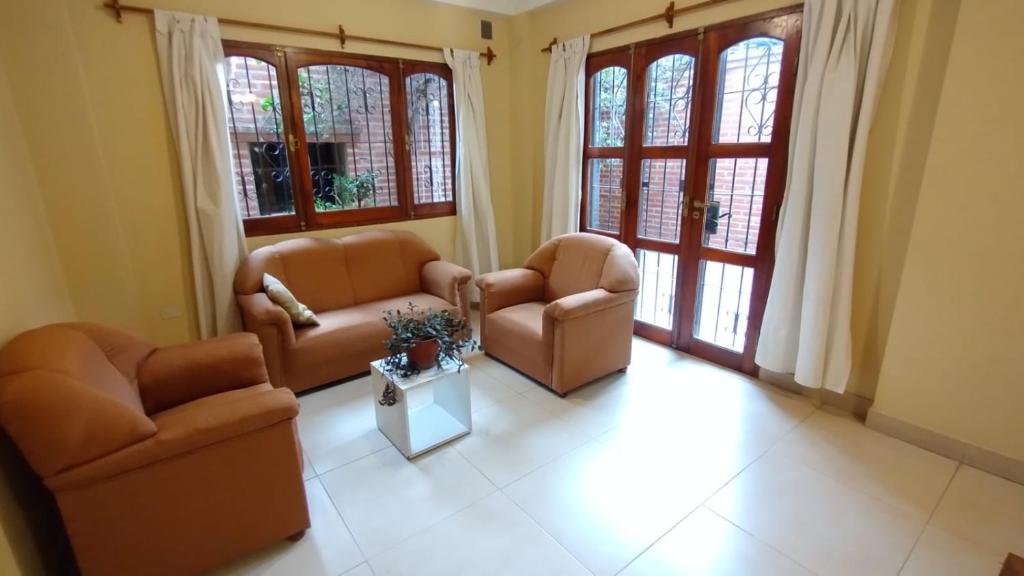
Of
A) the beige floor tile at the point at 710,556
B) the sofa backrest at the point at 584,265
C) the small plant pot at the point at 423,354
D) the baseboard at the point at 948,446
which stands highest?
the sofa backrest at the point at 584,265

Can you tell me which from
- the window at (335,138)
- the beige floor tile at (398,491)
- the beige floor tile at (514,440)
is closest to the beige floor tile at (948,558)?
the beige floor tile at (514,440)

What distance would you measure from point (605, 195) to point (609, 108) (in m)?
0.69

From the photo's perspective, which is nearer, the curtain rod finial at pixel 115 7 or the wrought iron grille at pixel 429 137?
the curtain rod finial at pixel 115 7

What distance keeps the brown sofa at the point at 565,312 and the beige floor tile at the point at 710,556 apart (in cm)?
117

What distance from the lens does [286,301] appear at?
292 centimetres

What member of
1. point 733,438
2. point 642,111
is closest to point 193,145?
point 642,111

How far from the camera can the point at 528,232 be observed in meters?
4.70

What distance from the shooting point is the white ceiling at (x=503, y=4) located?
3.93m

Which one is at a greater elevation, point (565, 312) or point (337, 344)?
point (565, 312)

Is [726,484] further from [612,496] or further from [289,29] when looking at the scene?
[289,29]

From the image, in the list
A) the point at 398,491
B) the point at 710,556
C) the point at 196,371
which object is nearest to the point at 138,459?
the point at 196,371

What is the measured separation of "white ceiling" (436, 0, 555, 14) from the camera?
3.93m

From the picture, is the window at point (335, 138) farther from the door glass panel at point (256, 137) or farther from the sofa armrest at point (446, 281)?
the sofa armrest at point (446, 281)

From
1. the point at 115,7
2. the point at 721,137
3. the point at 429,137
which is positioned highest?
the point at 115,7
